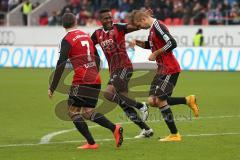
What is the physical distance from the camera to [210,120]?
14711 millimetres

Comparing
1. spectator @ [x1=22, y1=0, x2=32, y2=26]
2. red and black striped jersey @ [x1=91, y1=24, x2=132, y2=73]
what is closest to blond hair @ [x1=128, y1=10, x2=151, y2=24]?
red and black striped jersey @ [x1=91, y1=24, x2=132, y2=73]

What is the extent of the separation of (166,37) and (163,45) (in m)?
0.23

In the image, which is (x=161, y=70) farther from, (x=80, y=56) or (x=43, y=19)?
(x=43, y=19)

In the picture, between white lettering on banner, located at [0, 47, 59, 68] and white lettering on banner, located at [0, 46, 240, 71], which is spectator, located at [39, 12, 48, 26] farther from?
white lettering on banner, located at [0, 46, 240, 71]

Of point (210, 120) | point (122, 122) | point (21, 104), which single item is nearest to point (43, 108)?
point (21, 104)

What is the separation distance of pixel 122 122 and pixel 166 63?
3.12 metres

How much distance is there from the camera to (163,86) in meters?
11.7

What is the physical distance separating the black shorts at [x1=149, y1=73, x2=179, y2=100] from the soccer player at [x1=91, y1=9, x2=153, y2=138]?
2.48 feet

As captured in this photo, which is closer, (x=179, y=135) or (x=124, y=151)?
(x=124, y=151)

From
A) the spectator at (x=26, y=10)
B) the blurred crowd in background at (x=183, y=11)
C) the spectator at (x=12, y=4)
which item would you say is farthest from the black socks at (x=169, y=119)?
the spectator at (x=12, y=4)

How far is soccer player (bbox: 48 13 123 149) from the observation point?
35.4ft

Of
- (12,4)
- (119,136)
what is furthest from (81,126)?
(12,4)

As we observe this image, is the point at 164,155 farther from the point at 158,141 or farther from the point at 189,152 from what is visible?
the point at 158,141

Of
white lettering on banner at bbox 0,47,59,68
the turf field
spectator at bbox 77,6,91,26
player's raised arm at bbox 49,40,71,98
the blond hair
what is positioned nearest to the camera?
the turf field
